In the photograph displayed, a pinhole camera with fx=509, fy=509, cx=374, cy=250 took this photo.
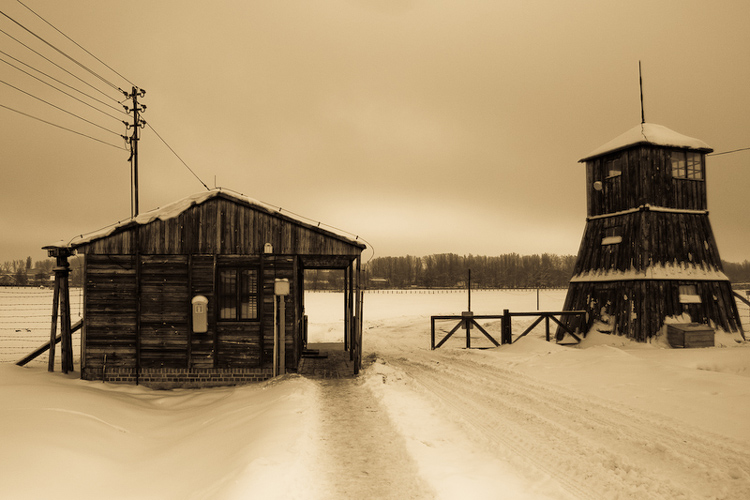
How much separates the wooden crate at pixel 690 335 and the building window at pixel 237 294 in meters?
→ 15.4

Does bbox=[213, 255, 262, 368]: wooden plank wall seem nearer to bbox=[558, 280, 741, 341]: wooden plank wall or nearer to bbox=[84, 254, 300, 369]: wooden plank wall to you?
bbox=[84, 254, 300, 369]: wooden plank wall

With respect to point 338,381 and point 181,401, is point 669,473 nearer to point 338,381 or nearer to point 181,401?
point 338,381

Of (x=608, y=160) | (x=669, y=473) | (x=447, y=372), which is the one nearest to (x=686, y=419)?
(x=669, y=473)

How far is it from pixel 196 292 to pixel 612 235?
17268 millimetres

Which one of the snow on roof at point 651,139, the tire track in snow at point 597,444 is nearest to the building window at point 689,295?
the snow on roof at point 651,139

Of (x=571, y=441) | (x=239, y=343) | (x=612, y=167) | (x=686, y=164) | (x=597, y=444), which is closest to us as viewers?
(x=597, y=444)

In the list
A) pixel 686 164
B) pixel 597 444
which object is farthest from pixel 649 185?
pixel 597 444

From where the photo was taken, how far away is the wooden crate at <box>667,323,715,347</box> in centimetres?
1878

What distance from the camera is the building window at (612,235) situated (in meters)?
21.5

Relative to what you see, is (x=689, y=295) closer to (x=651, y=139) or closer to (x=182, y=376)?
(x=651, y=139)

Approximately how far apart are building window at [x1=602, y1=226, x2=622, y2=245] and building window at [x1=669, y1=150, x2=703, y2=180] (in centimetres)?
314

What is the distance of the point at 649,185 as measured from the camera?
20781 millimetres

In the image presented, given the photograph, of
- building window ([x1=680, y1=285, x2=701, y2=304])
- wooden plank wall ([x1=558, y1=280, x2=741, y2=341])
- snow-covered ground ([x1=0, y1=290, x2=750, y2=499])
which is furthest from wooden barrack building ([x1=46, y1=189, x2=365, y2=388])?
building window ([x1=680, y1=285, x2=701, y2=304])

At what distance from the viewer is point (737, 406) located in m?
9.23
